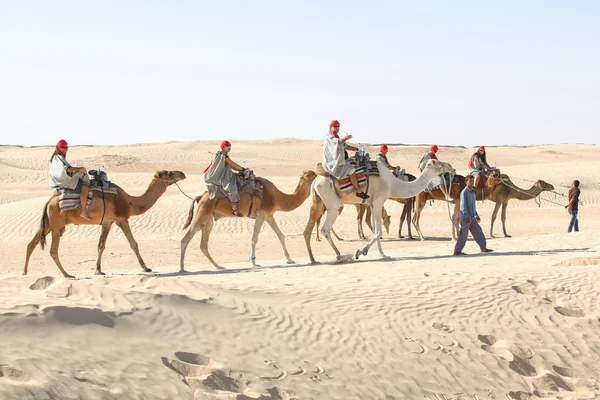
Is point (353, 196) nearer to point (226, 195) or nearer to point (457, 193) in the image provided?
point (226, 195)

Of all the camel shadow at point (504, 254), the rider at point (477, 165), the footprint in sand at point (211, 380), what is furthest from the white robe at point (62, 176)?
the rider at point (477, 165)

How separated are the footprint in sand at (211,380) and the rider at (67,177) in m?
6.27

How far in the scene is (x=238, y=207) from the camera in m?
13.5

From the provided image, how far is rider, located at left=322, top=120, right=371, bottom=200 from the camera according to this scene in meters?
13.1

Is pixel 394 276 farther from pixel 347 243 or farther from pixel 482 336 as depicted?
pixel 347 243

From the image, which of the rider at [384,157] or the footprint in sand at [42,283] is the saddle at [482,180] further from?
the footprint in sand at [42,283]

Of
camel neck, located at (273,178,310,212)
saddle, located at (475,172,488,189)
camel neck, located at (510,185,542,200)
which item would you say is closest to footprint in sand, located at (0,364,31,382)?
camel neck, located at (273,178,310,212)

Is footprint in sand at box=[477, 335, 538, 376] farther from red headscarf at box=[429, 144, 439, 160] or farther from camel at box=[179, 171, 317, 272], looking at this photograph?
red headscarf at box=[429, 144, 439, 160]

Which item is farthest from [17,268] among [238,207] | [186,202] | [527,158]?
[527,158]

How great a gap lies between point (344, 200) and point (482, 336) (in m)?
5.42

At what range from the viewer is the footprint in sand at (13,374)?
18.6 ft

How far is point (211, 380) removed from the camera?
648 cm

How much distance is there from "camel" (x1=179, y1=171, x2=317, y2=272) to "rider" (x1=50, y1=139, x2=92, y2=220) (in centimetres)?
174

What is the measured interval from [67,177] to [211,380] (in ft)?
22.1
